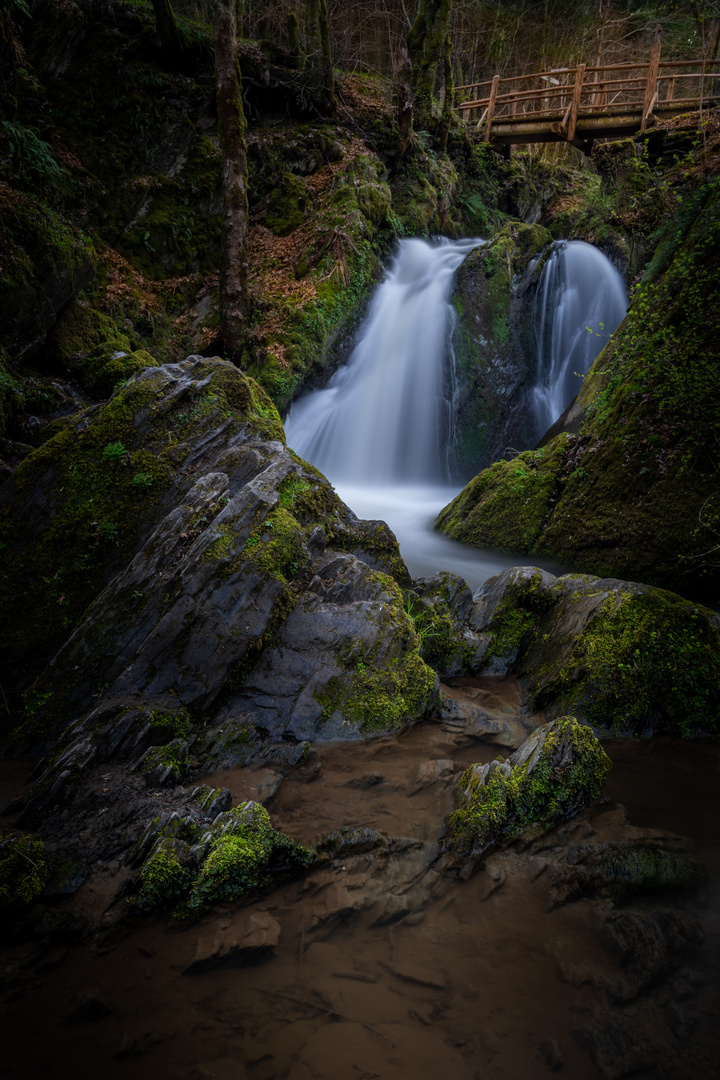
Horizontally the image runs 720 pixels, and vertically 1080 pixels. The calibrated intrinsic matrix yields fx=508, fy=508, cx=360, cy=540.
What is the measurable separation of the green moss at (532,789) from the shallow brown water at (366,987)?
0.14 meters

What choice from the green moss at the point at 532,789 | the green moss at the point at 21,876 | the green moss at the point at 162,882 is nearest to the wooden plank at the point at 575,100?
the green moss at the point at 532,789

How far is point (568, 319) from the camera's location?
47.6ft

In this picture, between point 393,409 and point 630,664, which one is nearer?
point 630,664

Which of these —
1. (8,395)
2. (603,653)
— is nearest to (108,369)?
(8,395)

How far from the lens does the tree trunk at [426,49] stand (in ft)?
57.9

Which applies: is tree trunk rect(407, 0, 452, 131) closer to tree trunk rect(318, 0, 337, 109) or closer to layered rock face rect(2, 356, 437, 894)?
tree trunk rect(318, 0, 337, 109)

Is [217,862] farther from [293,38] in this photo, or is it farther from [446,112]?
[446,112]

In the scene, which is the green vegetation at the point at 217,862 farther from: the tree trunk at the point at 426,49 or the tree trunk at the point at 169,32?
the tree trunk at the point at 426,49

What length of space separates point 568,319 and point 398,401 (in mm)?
5695

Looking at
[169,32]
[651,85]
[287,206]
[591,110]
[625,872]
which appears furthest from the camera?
[591,110]

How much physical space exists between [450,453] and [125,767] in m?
11.9

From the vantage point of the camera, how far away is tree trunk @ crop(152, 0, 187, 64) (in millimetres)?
12518

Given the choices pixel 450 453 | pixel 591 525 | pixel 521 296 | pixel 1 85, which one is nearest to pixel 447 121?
pixel 521 296

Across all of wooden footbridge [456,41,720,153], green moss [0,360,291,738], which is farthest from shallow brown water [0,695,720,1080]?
wooden footbridge [456,41,720,153]
